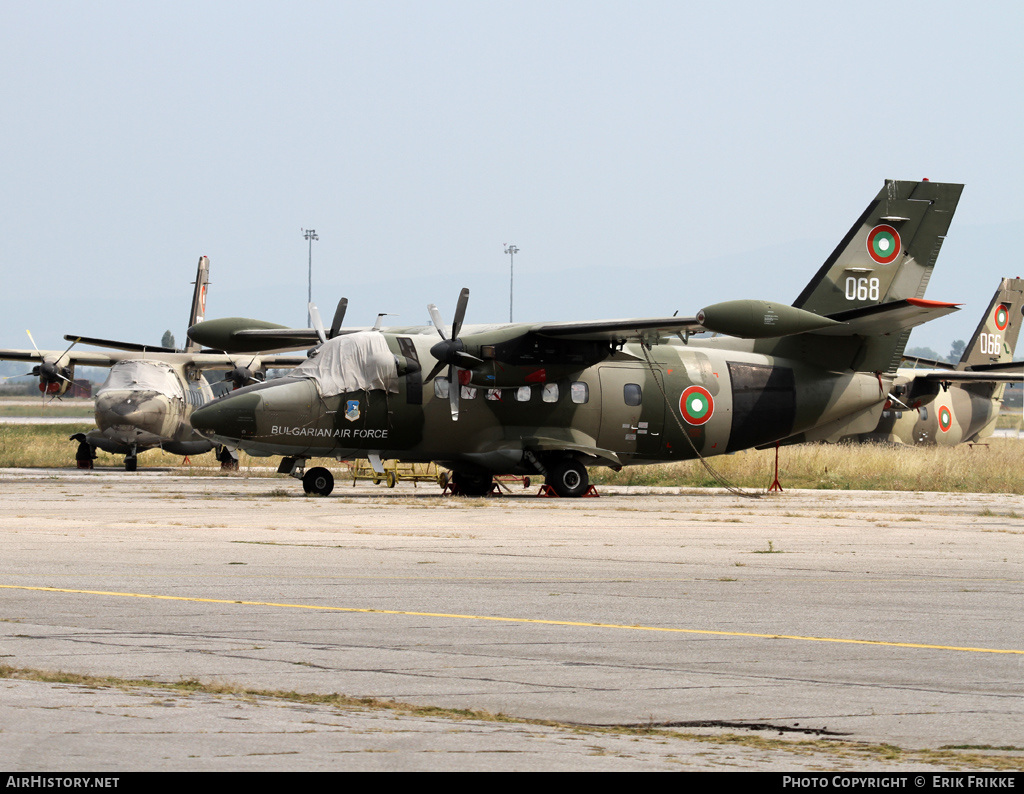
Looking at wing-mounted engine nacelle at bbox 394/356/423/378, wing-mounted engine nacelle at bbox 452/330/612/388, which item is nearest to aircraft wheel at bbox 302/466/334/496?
wing-mounted engine nacelle at bbox 394/356/423/378

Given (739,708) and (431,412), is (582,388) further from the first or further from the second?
(739,708)

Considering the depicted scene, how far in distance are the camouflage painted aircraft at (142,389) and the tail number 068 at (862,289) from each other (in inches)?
771

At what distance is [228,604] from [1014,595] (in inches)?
293

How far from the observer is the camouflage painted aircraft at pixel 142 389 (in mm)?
37531

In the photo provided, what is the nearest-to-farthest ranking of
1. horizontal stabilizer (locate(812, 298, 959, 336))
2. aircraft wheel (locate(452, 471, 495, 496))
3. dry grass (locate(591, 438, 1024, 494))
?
horizontal stabilizer (locate(812, 298, 959, 336)) → aircraft wheel (locate(452, 471, 495, 496)) → dry grass (locate(591, 438, 1024, 494))

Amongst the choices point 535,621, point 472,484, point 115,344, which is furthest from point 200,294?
point 535,621

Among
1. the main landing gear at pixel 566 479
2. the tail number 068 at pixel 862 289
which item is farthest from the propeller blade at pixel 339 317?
the tail number 068 at pixel 862 289

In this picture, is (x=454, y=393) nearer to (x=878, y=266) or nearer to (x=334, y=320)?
(x=334, y=320)

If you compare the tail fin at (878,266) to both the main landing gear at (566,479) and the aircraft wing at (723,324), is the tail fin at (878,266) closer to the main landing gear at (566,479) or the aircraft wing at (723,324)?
the aircraft wing at (723,324)

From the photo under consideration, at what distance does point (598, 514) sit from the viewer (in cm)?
2145

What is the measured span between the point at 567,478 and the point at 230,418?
24.6 feet

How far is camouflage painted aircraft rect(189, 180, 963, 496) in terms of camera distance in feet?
80.6

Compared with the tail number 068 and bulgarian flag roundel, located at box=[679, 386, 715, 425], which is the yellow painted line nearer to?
bulgarian flag roundel, located at box=[679, 386, 715, 425]

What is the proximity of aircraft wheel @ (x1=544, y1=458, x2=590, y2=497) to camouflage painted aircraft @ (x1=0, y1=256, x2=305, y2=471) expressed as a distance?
1421 centimetres
